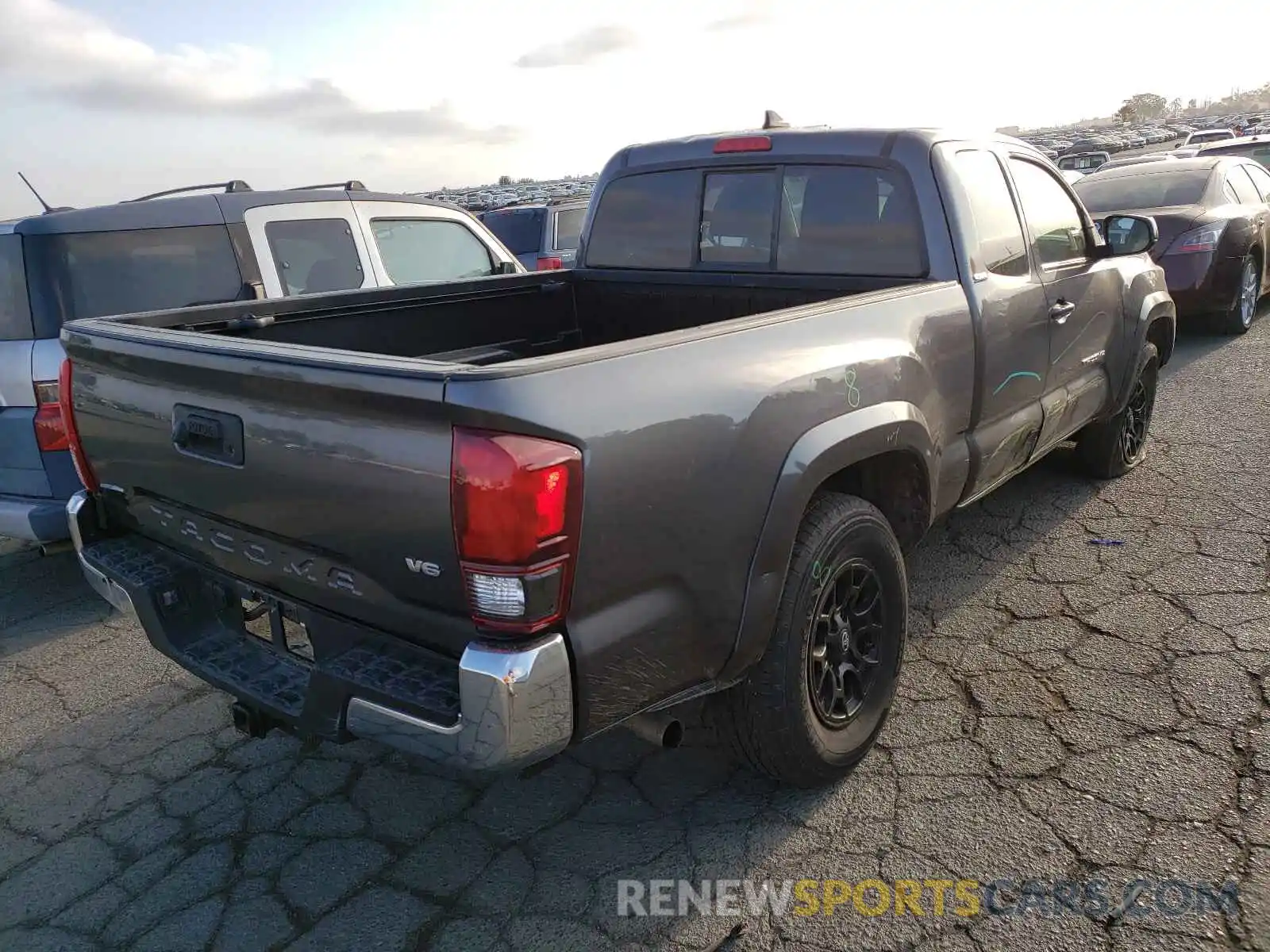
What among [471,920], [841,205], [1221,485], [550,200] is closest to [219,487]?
[471,920]

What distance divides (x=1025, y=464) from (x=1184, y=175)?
21.4ft

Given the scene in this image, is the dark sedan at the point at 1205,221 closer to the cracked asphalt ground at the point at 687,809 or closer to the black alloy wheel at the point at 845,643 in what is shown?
the cracked asphalt ground at the point at 687,809

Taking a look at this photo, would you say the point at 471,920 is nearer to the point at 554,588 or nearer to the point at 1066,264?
the point at 554,588

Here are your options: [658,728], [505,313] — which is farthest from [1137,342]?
[658,728]

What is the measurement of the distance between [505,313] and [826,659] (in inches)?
86.2

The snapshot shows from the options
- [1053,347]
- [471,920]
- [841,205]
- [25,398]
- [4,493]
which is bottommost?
[471,920]

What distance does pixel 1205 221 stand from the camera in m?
8.16

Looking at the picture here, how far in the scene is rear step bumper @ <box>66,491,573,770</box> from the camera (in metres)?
1.97

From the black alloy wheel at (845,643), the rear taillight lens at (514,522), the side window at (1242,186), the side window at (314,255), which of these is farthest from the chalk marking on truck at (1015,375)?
the side window at (1242,186)

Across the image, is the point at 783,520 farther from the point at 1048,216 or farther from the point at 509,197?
the point at 509,197

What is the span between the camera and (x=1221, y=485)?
16.8ft

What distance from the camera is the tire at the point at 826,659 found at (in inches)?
103

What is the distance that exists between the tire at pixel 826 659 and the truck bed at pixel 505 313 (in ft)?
3.76

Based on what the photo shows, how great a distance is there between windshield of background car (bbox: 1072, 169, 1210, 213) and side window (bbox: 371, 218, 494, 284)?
5.72 meters
